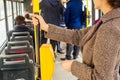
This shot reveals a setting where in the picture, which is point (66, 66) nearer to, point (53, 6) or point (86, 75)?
point (86, 75)

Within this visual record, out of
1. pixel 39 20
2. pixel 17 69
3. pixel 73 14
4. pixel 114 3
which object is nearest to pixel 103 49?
pixel 114 3

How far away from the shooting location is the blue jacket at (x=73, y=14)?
5.19 meters

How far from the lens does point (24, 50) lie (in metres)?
3.28

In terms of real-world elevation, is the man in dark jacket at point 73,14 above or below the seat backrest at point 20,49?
above

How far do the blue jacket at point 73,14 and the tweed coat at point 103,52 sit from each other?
3.77m

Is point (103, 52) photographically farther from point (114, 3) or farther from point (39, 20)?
point (39, 20)

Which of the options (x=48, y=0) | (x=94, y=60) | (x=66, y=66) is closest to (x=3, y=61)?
(x=66, y=66)

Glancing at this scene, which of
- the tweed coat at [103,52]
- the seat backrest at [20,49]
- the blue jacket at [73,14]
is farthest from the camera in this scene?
the blue jacket at [73,14]

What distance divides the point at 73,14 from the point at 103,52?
13.2 feet

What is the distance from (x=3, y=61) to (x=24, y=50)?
674 mm

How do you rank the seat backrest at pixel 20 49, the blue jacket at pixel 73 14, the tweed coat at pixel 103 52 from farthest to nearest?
the blue jacket at pixel 73 14 → the seat backrest at pixel 20 49 → the tweed coat at pixel 103 52

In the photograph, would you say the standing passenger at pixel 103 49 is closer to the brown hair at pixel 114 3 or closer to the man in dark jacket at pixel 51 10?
the brown hair at pixel 114 3

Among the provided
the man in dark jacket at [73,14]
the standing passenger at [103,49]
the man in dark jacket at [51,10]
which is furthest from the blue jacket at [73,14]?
the standing passenger at [103,49]

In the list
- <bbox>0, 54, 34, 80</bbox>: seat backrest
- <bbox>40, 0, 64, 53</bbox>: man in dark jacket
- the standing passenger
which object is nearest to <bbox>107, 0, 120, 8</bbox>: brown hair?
the standing passenger
